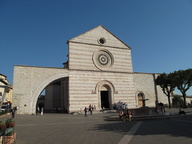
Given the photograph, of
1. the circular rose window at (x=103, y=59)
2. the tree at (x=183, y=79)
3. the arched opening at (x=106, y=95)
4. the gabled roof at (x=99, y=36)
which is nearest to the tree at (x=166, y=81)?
the tree at (x=183, y=79)

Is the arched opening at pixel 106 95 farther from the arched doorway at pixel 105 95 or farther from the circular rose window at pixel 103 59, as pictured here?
the circular rose window at pixel 103 59

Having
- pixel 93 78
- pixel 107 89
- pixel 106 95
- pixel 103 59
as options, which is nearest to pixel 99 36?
pixel 103 59

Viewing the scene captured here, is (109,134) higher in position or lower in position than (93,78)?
lower

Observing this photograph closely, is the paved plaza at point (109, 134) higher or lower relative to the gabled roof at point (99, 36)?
lower

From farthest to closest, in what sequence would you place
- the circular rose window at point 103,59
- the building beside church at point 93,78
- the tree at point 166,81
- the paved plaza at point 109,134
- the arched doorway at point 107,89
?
1. the tree at point 166,81
2. the circular rose window at point 103,59
3. the arched doorway at point 107,89
4. the building beside church at point 93,78
5. the paved plaza at point 109,134

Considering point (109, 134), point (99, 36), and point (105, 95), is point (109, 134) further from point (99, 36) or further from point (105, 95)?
point (99, 36)

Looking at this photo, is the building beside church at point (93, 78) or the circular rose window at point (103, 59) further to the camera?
the circular rose window at point (103, 59)

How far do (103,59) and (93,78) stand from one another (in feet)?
13.3

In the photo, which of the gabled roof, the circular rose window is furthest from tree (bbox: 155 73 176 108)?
the circular rose window

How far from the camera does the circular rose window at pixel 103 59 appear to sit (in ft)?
86.4

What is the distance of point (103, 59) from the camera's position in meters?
27.0

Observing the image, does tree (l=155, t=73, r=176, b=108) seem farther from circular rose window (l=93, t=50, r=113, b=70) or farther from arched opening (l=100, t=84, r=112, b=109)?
arched opening (l=100, t=84, r=112, b=109)

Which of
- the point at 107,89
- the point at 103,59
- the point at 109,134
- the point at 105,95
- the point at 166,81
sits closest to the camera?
the point at 109,134

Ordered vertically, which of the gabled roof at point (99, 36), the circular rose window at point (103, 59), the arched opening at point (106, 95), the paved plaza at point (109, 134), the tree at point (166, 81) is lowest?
the paved plaza at point (109, 134)
